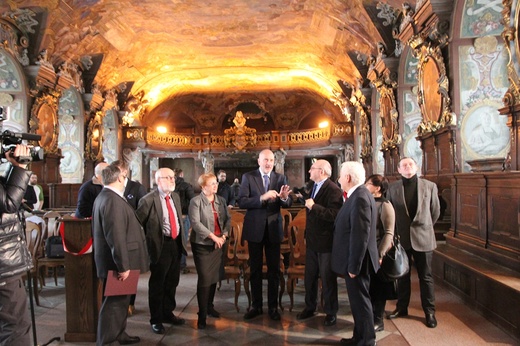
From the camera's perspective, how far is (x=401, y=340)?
4207mm

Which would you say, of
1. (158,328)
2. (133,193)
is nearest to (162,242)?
(158,328)

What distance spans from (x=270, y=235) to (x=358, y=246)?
1.36 m

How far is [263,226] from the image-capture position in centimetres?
478

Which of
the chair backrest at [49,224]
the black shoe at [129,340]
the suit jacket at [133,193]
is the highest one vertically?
the suit jacket at [133,193]

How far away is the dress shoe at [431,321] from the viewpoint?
4523 mm

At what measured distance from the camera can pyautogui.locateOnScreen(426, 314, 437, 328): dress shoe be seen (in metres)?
4.52

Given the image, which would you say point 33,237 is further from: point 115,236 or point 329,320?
point 329,320

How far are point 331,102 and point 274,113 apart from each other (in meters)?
4.26

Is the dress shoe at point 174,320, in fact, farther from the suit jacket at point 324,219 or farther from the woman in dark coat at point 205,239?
the suit jacket at point 324,219

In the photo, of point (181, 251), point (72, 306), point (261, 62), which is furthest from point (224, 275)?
point (261, 62)

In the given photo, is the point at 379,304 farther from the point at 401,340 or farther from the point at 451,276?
the point at 451,276

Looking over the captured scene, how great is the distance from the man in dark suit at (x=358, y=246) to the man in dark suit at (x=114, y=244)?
1.82 metres

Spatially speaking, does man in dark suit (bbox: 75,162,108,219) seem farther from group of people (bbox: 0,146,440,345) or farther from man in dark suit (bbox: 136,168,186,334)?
man in dark suit (bbox: 136,168,186,334)

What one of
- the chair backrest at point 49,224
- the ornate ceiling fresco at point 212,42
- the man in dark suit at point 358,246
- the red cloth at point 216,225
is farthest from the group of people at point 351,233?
the ornate ceiling fresco at point 212,42
